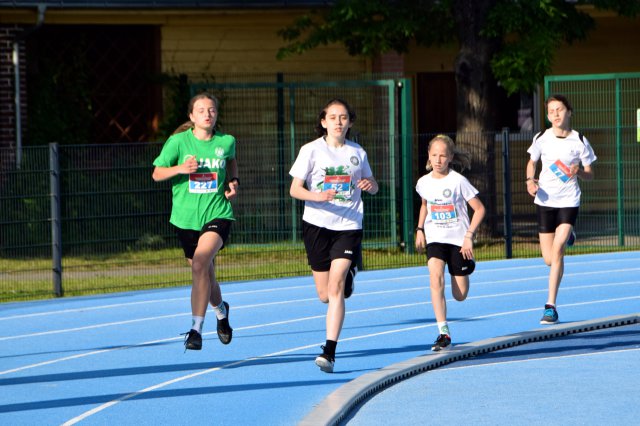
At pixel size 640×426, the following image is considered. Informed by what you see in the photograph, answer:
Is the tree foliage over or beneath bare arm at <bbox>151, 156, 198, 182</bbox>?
over

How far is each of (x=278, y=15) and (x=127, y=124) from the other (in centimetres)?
353

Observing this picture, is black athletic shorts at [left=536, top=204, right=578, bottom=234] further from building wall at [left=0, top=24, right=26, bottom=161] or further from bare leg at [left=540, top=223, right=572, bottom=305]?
building wall at [left=0, top=24, right=26, bottom=161]

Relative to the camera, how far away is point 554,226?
13.2 m

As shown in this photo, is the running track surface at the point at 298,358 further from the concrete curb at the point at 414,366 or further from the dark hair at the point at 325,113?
the dark hair at the point at 325,113

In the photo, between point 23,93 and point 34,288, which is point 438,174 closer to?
point 34,288

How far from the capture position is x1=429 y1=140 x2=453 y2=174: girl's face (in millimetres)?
11375

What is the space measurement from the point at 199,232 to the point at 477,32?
Result: 11759 mm

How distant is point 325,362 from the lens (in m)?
10.2

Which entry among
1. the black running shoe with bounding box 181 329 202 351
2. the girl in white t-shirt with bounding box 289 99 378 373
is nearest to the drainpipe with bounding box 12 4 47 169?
the black running shoe with bounding box 181 329 202 351

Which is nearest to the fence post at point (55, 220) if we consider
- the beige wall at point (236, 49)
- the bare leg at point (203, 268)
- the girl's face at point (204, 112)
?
the girl's face at point (204, 112)

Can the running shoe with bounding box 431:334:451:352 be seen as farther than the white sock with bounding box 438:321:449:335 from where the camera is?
No

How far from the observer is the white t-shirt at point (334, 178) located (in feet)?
34.6

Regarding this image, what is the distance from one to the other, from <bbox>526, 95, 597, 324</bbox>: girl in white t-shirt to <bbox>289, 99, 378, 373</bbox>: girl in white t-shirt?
9.95 ft

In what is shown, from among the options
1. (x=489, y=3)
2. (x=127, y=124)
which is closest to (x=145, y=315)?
(x=489, y=3)
